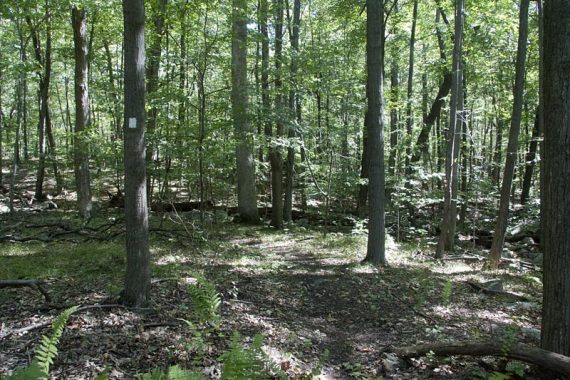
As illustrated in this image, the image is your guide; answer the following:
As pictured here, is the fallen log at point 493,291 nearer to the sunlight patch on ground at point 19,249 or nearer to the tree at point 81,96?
the sunlight patch on ground at point 19,249

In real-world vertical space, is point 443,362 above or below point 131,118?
below

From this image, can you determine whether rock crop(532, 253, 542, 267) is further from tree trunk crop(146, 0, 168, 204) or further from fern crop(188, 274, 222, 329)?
tree trunk crop(146, 0, 168, 204)

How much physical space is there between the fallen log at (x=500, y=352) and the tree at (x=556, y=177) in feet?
0.75

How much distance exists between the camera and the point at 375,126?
9.09 metres

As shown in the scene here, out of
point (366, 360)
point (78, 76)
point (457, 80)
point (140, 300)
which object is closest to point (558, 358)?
point (366, 360)

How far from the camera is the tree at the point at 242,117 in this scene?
383 inches

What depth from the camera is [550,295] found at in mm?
4012

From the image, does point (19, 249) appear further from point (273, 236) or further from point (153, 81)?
point (273, 236)

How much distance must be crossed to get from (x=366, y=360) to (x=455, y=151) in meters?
7.95

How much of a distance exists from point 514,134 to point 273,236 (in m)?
6.63

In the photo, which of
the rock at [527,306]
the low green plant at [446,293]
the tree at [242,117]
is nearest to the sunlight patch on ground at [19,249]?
the tree at [242,117]

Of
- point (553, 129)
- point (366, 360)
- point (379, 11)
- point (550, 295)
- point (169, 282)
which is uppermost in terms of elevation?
point (379, 11)

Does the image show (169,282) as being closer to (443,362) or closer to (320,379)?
(320,379)

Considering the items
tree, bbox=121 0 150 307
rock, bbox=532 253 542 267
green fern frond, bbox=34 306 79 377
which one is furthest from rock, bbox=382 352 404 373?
rock, bbox=532 253 542 267
